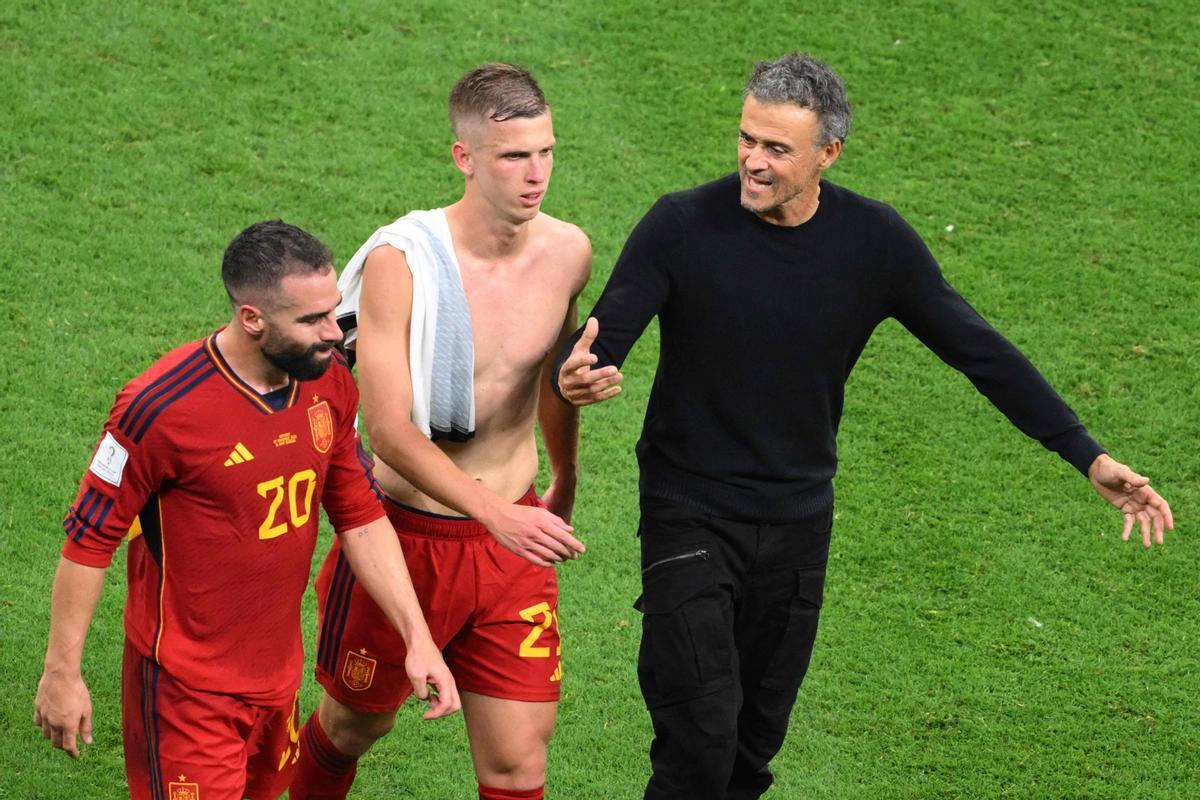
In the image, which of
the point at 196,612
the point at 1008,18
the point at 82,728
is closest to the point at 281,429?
the point at 196,612

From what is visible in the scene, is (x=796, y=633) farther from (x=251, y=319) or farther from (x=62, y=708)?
(x=62, y=708)

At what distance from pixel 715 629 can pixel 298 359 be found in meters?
1.37

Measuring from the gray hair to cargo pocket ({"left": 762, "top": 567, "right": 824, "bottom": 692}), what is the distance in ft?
4.05

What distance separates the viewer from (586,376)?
4355 mm

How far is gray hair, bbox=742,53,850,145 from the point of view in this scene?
4621 mm

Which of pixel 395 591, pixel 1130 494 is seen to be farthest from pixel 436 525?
pixel 1130 494

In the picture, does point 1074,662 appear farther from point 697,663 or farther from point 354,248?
point 354,248

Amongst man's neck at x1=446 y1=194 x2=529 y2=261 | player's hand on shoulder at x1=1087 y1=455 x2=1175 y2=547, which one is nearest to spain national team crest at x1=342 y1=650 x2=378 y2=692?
man's neck at x1=446 y1=194 x2=529 y2=261

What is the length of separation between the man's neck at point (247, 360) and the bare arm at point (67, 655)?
0.58 meters

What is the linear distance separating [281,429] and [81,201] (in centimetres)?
474

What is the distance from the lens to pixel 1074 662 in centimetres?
642

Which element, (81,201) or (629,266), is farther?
(81,201)

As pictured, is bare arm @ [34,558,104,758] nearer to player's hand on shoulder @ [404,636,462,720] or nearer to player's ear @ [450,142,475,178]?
player's hand on shoulder @ [404,636,462,720]

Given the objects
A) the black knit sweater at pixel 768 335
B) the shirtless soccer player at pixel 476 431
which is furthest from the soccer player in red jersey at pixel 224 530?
the black knit sweater at pixel 768 335
